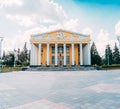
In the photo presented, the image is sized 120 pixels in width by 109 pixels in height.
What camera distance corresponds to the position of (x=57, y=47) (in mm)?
43250

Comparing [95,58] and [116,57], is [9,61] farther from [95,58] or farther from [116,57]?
[116,57]

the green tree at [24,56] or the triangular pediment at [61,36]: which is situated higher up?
the triangular pediment at [61,36]

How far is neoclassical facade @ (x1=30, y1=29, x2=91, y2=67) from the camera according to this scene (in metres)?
40.5

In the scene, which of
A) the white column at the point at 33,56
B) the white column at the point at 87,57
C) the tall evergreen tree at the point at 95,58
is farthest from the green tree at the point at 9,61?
the white column at the point at 87,57

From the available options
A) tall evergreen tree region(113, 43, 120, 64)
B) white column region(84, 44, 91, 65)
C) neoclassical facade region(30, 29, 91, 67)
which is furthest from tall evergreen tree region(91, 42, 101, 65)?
white column region(84, 44, 91, 65)

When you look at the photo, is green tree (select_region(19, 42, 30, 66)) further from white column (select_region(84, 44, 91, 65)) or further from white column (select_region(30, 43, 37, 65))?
white column (select_region(84, 44, 91, 65))

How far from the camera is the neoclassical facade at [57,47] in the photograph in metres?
40.5

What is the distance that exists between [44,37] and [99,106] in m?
37.4

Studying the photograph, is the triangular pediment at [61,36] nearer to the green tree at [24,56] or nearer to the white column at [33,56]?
the white column at [33,56]

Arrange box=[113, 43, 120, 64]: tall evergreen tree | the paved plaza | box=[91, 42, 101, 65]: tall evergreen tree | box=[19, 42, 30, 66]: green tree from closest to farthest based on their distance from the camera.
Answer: the paved plaza, box=[91, 42, 101, 65]: tall evergreen tree, box=[113, 43, 120, 64]: tall evergreen tree, box=[19, 42, 30, 66]: green tree

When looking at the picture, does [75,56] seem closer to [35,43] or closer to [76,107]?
[35,43]

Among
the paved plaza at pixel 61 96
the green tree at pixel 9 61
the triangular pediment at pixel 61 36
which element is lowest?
the paved plaza at pixel 61 96

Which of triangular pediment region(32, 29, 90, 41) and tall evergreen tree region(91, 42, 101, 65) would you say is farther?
tall evergreen tree region(91, 42, 101, 65)

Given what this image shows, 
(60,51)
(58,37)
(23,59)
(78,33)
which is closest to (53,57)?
(60,51)
